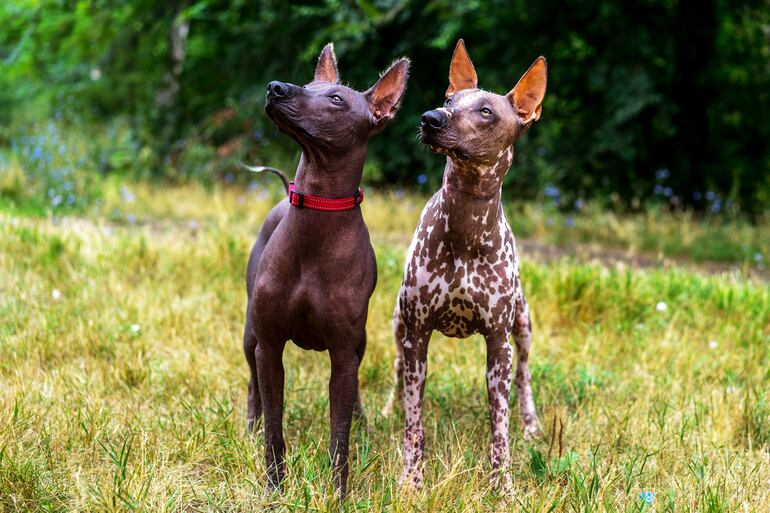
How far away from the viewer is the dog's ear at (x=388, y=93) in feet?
9.05

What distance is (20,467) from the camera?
2.66 metres

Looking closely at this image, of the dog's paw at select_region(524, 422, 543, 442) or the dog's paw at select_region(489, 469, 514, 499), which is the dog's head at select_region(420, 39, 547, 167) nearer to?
the dog's paw at select_region(489, 469, 514, 499)

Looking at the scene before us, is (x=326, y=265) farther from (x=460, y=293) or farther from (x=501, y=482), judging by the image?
(x=501, y=482)

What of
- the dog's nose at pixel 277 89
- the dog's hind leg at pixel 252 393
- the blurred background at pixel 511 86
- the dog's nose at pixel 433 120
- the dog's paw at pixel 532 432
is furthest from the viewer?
the blurred background at pixel 511 86

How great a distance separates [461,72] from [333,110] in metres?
0.74

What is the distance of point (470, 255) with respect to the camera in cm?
296

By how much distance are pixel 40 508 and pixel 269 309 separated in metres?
1.02

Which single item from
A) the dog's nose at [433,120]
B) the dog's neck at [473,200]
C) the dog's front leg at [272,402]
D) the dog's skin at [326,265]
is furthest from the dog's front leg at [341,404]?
the dog's nose at [433,120]

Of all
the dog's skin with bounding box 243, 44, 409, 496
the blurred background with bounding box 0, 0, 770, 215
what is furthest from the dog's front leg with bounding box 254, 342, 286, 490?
the blurred background with bounding box 0, 0, 770, 215

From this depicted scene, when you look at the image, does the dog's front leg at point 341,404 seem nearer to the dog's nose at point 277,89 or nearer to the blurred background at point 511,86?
the dog's nose at point 277,89

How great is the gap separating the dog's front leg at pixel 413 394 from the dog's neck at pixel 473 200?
45 cm

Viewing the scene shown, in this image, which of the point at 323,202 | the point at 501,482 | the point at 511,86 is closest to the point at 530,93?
the point at 323,202

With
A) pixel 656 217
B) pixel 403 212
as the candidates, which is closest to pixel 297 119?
pixel 403 212

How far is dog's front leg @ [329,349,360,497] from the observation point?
2814 mm
